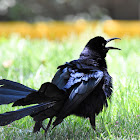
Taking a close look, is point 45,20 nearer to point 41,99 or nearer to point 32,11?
point 32,11

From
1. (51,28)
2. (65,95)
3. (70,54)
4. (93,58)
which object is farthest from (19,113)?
(51,28)

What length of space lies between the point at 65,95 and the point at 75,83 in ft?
0.38

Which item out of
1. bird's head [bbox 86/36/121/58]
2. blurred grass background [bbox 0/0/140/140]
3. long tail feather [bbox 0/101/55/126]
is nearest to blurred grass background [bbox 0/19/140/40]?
blurred grass background [bbox 0/0/140/140]

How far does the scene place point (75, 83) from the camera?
2.27m

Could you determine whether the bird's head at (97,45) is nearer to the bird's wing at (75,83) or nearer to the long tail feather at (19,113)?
the bird's wing at (75,83)

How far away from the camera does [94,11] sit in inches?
366

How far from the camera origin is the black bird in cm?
209

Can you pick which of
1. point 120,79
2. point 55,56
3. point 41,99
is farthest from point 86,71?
point 55,56

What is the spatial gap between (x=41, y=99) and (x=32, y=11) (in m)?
6.75

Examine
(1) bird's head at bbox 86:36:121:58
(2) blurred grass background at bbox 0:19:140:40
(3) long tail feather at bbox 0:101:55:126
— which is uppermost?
(2) blurred grass background at bbox 0:19:140:40

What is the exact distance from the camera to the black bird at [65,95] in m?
2.09

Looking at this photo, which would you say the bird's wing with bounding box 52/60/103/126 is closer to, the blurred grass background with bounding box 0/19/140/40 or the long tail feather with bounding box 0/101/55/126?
the long tail feather with bounding box 0/101/55/126

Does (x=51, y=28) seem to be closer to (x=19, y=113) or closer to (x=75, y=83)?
(x=75, y=83)

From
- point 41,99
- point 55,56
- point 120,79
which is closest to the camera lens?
point 41,99
